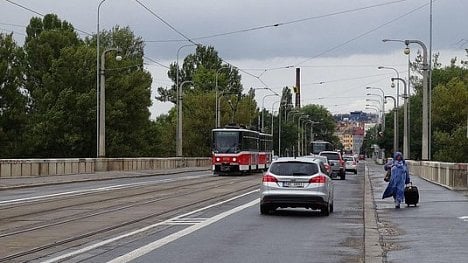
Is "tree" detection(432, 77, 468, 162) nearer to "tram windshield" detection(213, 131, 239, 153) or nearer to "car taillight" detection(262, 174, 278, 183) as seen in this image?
"tram windshield" detection(213, 131, 239, 153)

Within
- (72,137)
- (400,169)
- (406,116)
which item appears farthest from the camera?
(72,137)

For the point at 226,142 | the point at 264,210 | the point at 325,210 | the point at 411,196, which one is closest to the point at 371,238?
the point at 325,210

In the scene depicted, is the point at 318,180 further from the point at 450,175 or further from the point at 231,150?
the point at 231,150

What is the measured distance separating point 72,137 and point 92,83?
A: 7597 mm

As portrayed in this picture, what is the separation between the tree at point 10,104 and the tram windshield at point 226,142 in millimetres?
31600

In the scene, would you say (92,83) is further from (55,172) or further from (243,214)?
(243,214)

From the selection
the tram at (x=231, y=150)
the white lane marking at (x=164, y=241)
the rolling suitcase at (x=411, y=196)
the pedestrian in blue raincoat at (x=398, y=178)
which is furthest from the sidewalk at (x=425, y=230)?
the tram at (x=231, y=150)

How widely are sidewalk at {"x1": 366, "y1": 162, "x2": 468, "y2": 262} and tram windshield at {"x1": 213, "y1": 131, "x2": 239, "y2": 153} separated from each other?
28708 mm

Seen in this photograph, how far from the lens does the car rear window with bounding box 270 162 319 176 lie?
73.9 ft

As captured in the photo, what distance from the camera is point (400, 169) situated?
25.0 metres

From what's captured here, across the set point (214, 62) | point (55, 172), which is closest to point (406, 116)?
point (55, 172)

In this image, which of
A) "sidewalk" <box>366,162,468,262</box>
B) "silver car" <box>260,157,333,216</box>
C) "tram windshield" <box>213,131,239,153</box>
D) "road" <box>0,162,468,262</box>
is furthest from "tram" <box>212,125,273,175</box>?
"silver car" <box>260,157,333,216</box>

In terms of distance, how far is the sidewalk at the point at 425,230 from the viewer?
45.1 ft

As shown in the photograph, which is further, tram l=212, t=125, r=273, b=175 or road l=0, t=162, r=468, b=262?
tram l=212, t=125, r=273, b=175
